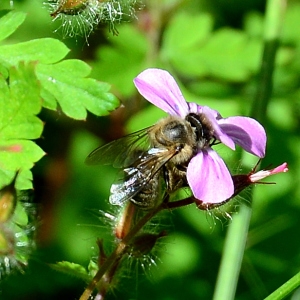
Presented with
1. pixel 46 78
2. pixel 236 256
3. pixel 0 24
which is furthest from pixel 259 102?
pixel 0 24

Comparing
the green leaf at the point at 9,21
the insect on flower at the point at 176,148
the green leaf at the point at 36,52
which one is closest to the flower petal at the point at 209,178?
the insect on flower at the point at 176,148

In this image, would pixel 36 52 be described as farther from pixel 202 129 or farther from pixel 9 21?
pixel 202 129

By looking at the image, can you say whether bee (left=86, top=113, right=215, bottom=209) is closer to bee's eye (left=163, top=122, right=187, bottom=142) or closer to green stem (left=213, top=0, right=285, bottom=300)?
bee's eye (left=163, top=122, right=187, bottom=142)

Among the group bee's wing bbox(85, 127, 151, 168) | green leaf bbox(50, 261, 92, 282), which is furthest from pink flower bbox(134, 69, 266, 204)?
green leaf bbox(50, 261, 92, 282)

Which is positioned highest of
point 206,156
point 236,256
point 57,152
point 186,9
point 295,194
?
point 206,156

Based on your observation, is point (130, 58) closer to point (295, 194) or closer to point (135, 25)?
point (135, 25)

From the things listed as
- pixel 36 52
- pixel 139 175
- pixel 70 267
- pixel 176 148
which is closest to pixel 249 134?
pixel 176 148
